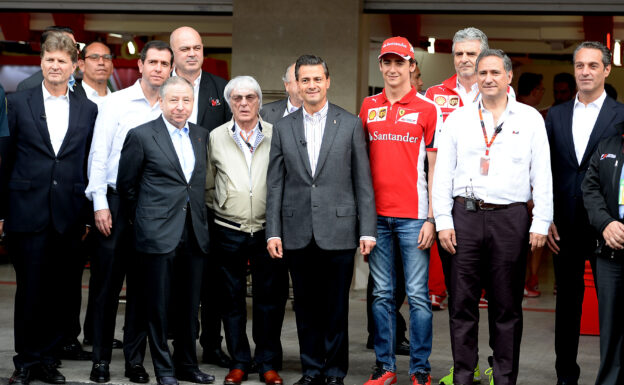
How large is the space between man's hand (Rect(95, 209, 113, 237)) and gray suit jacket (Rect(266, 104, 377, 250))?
3.21ft

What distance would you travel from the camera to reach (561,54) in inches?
380

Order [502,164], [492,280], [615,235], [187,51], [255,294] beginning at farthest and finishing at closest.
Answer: [187,51] < [255,294] < [492,280] < [502,164] < [615,235]

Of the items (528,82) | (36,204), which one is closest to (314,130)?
(36,204)

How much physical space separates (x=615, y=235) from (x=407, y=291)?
125 cm

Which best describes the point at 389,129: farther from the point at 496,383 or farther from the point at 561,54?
the point at 561,54

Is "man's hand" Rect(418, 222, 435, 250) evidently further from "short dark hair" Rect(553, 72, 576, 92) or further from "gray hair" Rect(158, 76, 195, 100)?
"short dark hair" Rect(553, 72, 576, 92)

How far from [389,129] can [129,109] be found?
1642 mm

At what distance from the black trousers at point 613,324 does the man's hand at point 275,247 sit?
1812 mm

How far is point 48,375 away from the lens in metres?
5.69

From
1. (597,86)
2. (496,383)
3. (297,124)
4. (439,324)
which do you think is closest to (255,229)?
(297,124)

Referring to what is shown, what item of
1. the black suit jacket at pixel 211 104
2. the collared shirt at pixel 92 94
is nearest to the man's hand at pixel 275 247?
the black suit jacket at pixel 211 104

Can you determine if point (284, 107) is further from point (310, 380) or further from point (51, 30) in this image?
point (310, 380)

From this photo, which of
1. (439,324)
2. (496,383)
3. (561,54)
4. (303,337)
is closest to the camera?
(496,383)

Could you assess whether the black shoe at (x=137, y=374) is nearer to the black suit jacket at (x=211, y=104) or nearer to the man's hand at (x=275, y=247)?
the man's hand at (x=275, y=247)
